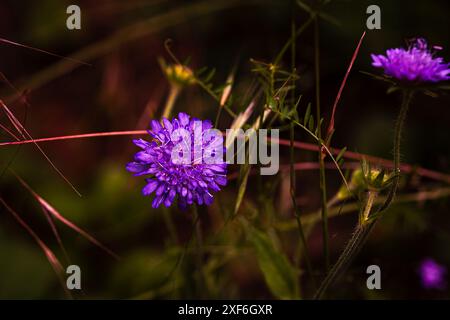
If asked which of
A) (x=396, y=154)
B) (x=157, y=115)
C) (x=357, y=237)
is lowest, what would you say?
(x=357, y=237)

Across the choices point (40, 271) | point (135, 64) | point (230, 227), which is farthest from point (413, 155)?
point (40, 271)

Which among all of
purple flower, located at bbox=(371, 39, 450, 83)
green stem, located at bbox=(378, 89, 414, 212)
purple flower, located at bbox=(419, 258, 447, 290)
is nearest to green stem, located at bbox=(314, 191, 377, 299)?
green stem, located at bbox=(378, 89, 414, 212)

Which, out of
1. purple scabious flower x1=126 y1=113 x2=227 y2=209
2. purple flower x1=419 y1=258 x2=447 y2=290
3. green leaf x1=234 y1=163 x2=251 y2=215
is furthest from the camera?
purple flower x1=419 y1=258 x2=447 y2=290

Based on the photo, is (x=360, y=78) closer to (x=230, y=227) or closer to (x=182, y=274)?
(x=230, y=227)

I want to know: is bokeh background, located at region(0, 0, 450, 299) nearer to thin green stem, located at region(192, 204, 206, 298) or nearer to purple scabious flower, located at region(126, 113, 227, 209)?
thin green stem, located at region(192, 204, 206, 298)

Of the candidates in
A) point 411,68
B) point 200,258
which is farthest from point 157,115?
point 411,68

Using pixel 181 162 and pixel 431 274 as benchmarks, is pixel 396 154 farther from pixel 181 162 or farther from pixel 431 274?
pixel 431 274
